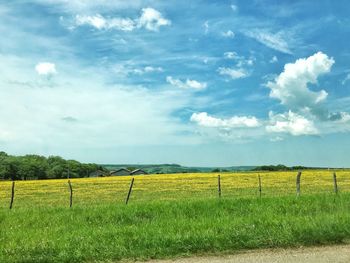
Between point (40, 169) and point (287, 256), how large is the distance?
12710cm

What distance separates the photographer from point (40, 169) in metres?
128

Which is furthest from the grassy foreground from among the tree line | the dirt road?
the tree line

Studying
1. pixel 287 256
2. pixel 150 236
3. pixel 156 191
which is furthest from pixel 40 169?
pixel 287 256

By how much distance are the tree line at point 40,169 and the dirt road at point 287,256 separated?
113 meters

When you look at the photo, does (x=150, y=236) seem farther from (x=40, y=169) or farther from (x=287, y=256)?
(x=40, y=169)

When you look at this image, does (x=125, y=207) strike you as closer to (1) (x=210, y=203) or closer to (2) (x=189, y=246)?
(1) (x=210, y=203)

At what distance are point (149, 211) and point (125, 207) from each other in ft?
3.48

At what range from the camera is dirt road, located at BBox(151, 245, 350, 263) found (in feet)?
27.8

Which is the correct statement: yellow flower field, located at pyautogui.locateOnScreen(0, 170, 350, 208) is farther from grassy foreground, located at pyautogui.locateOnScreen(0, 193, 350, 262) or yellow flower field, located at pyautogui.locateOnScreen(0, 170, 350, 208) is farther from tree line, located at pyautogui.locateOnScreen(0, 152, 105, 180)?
tree line, located at pyautogui.locateOnScreen(0, 152, 105, 180)

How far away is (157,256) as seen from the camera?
911cm

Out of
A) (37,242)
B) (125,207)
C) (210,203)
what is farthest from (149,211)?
→ (37,242)

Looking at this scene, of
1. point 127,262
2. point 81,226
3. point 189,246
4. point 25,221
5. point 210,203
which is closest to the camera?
point 127,262

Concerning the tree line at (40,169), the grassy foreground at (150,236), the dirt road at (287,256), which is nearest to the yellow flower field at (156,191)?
the grassy foreground at (150,236)

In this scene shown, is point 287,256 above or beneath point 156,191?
beneath
